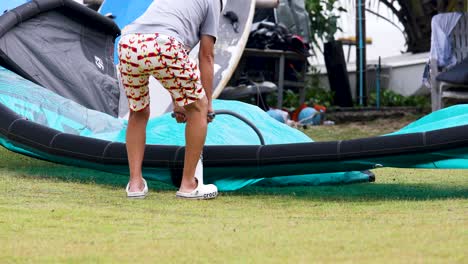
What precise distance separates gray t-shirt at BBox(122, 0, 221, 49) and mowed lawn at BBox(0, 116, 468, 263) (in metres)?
0.91

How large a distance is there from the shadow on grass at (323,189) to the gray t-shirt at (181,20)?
1016 mm

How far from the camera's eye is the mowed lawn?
3.86m

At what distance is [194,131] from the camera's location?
5.62m

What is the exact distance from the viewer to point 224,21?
11383 millimetres

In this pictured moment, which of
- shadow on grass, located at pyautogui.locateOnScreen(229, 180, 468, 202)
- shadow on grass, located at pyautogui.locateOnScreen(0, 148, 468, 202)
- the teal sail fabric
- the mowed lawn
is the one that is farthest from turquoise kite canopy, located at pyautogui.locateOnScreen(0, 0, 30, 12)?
shadow on grass, located at pyautogui.locateOnScreen(229, 180, 468, 202)

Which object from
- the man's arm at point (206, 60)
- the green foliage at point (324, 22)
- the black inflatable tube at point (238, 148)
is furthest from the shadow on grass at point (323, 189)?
the green foliage at point (324, 22)

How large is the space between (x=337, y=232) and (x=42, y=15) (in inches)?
212

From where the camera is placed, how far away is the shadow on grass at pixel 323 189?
5.91 m

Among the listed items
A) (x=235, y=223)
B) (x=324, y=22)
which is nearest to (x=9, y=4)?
(x=235, y=223)

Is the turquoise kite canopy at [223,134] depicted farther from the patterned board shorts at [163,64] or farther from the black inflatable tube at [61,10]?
the black inflatable tube at [61,10]

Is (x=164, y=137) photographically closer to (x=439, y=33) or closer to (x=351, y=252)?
(x=351, y=252)

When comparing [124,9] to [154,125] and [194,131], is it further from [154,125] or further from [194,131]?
[194,131]

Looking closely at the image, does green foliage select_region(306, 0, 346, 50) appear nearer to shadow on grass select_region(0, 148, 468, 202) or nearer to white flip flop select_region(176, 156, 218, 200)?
shadow on grass select_region(0, 148, 468, 202)

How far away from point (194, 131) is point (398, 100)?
10358 mm
